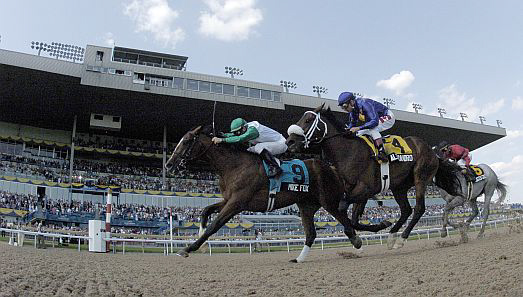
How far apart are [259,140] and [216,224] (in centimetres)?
153

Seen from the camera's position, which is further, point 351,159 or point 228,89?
point 228,89

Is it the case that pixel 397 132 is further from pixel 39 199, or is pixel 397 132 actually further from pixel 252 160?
pixel 252 160

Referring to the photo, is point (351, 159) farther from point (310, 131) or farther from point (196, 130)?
point (196, 130)

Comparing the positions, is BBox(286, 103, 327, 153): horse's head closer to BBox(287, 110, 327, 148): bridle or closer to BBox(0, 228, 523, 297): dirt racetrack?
BBox(287, 110, 327, 148): bridle

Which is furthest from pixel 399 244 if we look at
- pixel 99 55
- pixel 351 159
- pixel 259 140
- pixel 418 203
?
pixel 99 55

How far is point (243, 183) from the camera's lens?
598cm

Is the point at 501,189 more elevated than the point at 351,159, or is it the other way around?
the point at 351,159

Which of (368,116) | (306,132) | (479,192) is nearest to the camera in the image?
(306,132)

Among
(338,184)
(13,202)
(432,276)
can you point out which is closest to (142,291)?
(432,276)

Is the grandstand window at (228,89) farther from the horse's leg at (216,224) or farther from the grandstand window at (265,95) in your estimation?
the horse's leg at (216,224)

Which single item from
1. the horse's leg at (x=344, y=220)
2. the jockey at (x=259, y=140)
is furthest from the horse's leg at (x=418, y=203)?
the jockey at (x=259, y=140)

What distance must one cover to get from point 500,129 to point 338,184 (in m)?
44.8

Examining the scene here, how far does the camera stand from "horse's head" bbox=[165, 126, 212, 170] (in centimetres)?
618

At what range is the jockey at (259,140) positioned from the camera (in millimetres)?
6184
